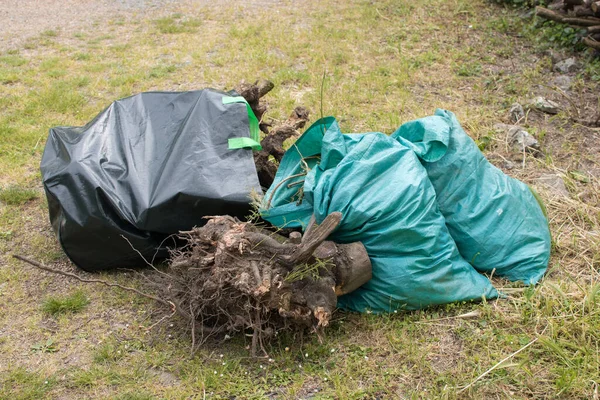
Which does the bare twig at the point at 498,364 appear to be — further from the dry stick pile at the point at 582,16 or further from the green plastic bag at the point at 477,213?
the dry stick pile at the point at 582,16

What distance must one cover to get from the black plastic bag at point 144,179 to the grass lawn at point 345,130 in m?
0.27

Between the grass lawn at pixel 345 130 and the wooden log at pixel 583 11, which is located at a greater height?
the wooden log at pixel 583 11

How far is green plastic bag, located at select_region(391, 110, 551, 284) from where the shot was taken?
3018mm

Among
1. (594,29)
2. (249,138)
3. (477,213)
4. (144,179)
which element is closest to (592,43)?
(594,29)

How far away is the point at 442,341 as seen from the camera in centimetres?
274

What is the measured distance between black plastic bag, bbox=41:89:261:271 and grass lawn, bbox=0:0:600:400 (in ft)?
0.89

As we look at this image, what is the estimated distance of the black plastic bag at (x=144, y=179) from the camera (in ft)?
9.87

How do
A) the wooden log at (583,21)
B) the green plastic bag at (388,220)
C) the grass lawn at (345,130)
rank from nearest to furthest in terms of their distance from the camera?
the grass lawn at (345,130) < the green plastic bag at (388,220) < the wooden log at (583,21)

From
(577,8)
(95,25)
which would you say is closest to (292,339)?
(577,8)

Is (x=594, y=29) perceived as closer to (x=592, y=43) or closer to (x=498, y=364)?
(x=592, y=43)

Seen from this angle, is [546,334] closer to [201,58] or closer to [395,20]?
[201,58]

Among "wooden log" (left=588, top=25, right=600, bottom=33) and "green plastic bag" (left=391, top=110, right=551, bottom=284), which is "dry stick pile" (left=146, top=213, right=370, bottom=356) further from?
"wooden log" (left=588, top=25, right=600, bottom=33)

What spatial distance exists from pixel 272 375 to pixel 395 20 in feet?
16.8

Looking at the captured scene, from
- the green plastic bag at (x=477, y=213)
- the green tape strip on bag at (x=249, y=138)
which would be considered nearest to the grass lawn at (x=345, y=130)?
the green plastic bag at (x=477, y=213)
